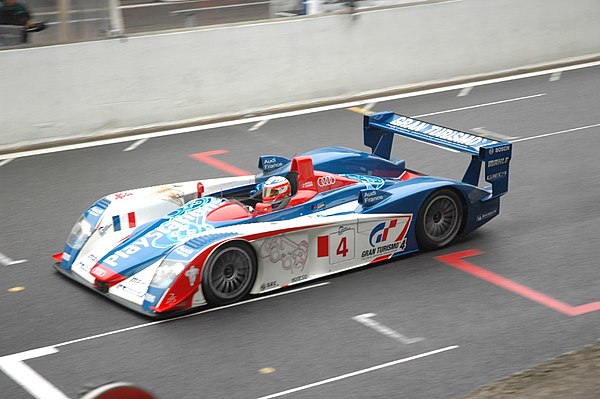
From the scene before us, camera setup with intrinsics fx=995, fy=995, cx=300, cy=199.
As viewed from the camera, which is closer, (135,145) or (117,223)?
(117,223)

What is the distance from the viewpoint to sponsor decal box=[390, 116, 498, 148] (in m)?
11.6

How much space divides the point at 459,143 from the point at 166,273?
13.3 feet

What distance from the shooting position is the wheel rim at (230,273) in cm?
958

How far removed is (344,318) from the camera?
9.58 metres

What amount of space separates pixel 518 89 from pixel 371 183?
29.1 feet

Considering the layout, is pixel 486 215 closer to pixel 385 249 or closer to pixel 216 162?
pixel 385 249

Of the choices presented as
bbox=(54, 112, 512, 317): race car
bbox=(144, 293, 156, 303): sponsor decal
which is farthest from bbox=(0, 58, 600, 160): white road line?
bbox=(144, 293, 156, 303): sponsor decal

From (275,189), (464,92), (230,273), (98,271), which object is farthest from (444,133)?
(464,92)

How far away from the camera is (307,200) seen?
10.6 meters

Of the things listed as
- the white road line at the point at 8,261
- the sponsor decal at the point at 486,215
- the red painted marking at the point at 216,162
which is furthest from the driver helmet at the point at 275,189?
the red painted marking at the point at 216,162

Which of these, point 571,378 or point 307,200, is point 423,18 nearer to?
point 307,200

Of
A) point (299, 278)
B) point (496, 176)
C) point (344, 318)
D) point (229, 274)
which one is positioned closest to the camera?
point (344, 318)

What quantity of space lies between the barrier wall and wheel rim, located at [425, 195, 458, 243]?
7.27 meters

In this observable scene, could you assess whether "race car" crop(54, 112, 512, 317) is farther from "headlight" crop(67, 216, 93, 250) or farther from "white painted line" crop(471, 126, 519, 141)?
"white painted line" crop(471, 126, 519, 141)
